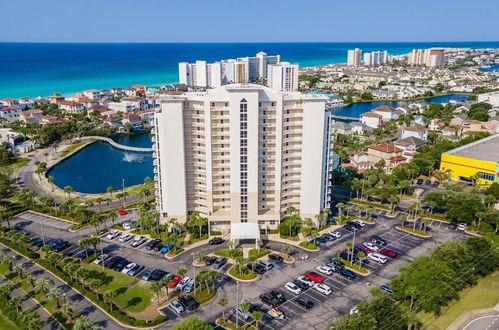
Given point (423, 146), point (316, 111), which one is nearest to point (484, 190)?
point (423, 146)

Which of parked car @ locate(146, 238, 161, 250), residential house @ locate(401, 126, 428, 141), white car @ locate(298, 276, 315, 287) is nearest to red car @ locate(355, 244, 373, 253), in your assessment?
white car @ locate(298, 276, 315, 287)

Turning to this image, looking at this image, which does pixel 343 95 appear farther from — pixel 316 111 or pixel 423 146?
pixel 316 111

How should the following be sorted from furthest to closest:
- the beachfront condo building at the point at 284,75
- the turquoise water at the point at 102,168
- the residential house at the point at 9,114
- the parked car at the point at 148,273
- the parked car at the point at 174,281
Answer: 1. the beachfront condo building at the point at 284,75
2. the residential house at the point at 9,114
3. the turquoise water at the point at 102,168
4. the parked car at the point at 148,273
5. the parked car at the point at 174,281

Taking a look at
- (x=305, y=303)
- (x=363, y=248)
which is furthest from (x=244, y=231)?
(x=363, y=248)

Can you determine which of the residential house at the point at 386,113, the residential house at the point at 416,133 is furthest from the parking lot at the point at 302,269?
the residential house at the point at 386,113

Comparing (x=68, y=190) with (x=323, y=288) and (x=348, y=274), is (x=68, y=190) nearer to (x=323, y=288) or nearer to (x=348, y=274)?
(x=323, y=288)

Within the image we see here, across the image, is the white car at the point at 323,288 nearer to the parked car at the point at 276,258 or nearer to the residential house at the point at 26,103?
the parked car at the point at 276,258

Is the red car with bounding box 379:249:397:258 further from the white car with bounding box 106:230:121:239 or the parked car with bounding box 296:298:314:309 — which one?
the white car with bounding box 106:230:121:239
